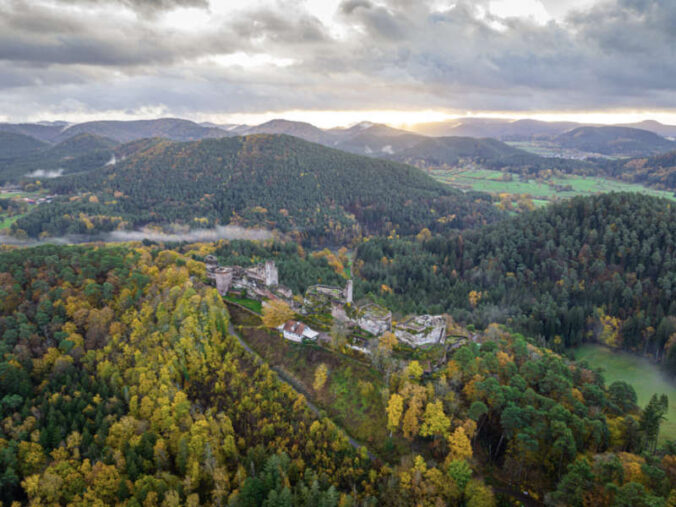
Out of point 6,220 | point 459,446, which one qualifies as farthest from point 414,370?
point 6,220

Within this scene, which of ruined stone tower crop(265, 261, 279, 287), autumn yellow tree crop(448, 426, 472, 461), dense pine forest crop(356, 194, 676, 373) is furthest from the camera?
dense pine forest crop(356, 194, 676, 373)

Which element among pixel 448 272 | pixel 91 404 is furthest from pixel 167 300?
pixel 448 272

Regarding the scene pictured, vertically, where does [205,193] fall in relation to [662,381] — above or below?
above

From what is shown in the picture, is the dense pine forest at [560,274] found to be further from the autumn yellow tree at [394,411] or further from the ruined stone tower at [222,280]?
the autumn yellow tree at [394,411]

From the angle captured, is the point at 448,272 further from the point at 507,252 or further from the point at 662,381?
the point at 662,381

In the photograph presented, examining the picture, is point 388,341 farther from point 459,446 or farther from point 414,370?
point 459,446

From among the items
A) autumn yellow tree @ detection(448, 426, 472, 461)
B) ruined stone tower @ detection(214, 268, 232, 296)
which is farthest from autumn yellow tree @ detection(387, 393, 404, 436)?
ruined stone tower @ detection(214, 268, 232, 296)

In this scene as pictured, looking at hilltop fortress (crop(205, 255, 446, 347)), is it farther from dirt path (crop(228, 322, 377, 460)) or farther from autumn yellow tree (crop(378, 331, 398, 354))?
dirt path (crop(228, 322, 377, 460))
